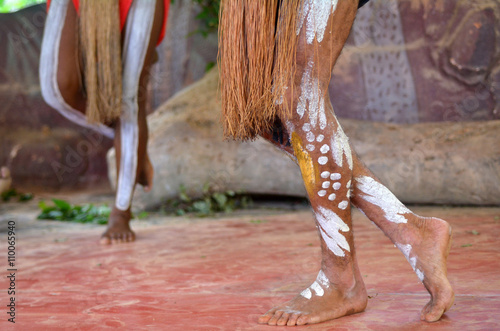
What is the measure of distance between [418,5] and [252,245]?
267 centimetres

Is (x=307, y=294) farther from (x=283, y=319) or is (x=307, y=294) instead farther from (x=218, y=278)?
(x=218, y=278)

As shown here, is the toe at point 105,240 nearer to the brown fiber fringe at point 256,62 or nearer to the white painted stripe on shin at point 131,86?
the white painted stripe on shin at point 131,86

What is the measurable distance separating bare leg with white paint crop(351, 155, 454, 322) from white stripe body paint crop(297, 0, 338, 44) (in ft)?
1.13

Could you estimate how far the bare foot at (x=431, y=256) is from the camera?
1395mm

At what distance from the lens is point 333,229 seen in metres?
1.51

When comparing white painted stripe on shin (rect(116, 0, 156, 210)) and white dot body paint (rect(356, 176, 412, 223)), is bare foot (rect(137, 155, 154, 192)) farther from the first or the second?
white dot body paint (rect(356, 176, 412, 223))

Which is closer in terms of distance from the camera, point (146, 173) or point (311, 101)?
→ point (311, 101)

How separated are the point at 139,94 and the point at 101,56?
0.97 ft

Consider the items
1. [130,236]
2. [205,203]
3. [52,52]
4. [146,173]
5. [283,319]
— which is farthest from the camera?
[205,203]

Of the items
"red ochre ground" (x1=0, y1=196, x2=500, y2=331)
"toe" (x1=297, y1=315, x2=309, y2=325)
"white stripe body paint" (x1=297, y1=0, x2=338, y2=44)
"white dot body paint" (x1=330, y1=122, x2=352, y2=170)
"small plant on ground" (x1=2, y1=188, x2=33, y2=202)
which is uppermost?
"white stripe body paint" (x1=297, y1=0, x2=338, y2=44)

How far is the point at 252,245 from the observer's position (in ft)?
8.92

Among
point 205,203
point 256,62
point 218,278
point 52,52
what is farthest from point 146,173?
point 256,62

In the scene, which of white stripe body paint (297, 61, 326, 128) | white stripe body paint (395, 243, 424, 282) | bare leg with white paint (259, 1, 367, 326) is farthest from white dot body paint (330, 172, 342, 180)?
white stripe body paint (395, 243, 424, 282)

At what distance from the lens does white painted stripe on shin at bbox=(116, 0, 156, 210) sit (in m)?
3.05
